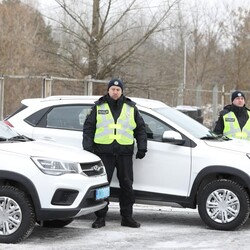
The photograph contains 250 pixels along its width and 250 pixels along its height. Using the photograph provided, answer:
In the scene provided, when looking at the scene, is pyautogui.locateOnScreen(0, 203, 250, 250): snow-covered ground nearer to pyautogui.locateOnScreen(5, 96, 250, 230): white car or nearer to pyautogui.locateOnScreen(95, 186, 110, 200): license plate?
pyautogui.locateOnScreen(5, 96, 250, 230): white car

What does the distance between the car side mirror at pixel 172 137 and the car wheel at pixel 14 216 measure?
1903 mm

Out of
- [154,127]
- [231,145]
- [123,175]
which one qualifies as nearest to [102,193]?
[123,175]

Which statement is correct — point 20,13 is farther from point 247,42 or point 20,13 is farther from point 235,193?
point 235,193

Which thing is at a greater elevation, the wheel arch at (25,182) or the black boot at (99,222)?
the wheel arch at (25,182)

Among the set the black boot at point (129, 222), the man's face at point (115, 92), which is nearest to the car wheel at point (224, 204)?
the black boot at point (129, 222)

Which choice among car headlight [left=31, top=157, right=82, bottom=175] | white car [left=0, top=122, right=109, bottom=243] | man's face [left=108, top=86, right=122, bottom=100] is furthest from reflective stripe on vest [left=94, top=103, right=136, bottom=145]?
car headlight [left=31, top=157, right=82, bottom=175]

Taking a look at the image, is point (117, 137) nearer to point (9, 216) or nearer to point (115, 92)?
point (115, 92)

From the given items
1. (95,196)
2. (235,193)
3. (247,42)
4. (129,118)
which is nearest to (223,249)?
(235,193)

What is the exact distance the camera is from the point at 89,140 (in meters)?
6.86

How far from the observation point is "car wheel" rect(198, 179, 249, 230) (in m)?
6.73

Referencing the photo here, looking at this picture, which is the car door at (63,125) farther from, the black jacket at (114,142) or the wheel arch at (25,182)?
the wheel arch at (25,182)

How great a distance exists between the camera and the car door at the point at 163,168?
22.6 feet

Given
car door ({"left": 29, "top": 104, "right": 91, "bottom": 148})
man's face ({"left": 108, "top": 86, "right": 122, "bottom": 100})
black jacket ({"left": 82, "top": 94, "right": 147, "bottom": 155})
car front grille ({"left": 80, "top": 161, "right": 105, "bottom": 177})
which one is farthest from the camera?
car door ({"left": 29, "top": 104, "right": 91, "bottom": 148})

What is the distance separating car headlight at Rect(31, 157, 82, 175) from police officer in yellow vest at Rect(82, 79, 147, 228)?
88 centimetres
